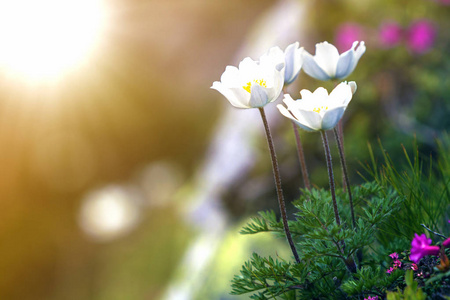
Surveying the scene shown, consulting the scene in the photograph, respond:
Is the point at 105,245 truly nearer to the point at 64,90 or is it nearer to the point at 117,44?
the point at 64,90

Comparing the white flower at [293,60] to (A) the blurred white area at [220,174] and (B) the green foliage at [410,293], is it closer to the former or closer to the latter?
(B) the green foliage at [410,293]

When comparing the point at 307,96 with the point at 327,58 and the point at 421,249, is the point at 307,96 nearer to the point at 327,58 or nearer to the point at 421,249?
the point at 327,58

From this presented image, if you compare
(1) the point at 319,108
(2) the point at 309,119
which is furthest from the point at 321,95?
(2) the point at 309,119

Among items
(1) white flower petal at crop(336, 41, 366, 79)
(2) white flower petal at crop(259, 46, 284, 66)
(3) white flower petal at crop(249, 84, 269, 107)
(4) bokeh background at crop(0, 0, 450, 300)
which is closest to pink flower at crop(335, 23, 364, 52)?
(4) bokeh background at crop(0, 0, 450, 300)

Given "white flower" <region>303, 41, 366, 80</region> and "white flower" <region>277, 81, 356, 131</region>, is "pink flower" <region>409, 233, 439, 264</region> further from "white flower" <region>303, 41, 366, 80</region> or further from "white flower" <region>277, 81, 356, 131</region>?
"white flower" <region>303, 41, 366, 80</region>

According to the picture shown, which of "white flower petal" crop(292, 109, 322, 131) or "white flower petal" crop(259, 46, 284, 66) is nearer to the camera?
"white flower petal" crop(292, 109, 322, 131)

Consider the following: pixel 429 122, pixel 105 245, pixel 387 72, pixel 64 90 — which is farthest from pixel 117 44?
pixel 429 122
